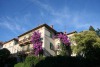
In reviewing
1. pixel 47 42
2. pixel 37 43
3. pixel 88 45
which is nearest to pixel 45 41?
pixel 47 42

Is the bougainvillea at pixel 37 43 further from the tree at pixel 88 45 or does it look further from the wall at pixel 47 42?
the tree at pixel 88 45

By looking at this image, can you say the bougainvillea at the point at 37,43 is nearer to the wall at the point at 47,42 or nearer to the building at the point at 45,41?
the building at the point at 45,41

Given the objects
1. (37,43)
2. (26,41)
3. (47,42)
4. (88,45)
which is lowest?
(88,45)

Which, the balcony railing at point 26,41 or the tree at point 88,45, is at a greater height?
the balcony railing at point 26,41

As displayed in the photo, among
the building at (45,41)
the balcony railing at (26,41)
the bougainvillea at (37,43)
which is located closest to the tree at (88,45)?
the building at (45,41)

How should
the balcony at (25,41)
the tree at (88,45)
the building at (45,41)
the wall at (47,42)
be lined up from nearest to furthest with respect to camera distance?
the tree at (88,45)
the wall at (47,42)
the building at (45,41)
the balcony at (25,41)

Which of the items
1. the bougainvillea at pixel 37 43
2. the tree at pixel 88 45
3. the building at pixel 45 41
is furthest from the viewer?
the building at pixel 45 41

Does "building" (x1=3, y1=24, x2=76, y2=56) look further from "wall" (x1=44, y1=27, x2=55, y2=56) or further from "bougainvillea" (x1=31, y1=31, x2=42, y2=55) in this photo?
"bougainvillea" (x1=31, y1=31, x2=42, y2=55)

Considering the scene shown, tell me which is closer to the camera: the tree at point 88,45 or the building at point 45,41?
the tree at point 88,45

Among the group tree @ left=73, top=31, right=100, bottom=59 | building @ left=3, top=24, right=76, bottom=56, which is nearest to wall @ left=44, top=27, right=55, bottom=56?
building @ left=3, top=24, right=76, bottom=56

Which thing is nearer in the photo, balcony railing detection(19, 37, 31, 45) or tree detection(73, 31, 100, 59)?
tree detection(73, 31, 100, 59)

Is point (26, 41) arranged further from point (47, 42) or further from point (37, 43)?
point (37, 43)

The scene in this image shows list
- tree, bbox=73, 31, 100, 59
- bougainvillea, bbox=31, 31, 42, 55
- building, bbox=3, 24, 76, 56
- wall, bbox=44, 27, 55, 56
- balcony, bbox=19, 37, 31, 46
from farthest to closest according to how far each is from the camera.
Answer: balcony, bbox=19, 37, 31, 46 < building, bbox=3, 24, 76, 56 < wall, bbox=44, 27, 55, 56 < bougainvillea, bbox=31, 31, 42, 55 < tree, bbox=73, 31, 100, 59

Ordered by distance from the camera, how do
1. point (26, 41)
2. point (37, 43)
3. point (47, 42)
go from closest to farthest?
point (37, 43), point (47, 42), point (26, 41)
